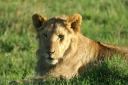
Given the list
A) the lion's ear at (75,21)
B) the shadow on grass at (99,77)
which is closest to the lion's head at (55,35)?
the lion's ear at (75,21)

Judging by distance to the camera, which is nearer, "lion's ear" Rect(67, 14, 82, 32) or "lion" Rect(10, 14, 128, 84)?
"lion" Rect(10, 14, 128, 84)

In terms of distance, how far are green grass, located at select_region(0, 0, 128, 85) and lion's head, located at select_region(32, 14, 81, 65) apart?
1.26ft

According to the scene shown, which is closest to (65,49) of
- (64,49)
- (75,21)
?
(64,49)

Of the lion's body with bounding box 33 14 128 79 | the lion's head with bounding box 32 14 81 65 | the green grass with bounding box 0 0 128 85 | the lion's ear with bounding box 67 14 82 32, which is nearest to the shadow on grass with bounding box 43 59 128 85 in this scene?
the green grass with bounding box 0 0 128 85

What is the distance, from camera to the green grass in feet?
30.3

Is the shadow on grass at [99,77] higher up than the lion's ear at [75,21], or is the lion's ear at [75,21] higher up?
the lion's ear at [75,21]

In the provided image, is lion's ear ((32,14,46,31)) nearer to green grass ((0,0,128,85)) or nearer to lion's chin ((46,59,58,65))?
lion's chin ((46,59,58,65))

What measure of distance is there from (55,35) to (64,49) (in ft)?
0.91

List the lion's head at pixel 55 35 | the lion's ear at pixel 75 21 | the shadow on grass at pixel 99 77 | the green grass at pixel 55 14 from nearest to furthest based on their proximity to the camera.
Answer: the shadow on grass at pixel 99 77 → the lion's head at pixel 55 35 → the green grass at pixel 55 14 → the lion's ear at pixel 75 21

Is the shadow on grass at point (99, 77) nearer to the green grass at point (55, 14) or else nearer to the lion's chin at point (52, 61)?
the green grass at point (55, 14)

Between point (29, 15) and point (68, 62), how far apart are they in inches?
214

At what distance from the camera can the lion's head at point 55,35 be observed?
914 centimetres

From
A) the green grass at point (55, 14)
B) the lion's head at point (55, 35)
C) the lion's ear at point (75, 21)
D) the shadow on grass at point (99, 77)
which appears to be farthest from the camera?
the lion's ear at point (75, 21)

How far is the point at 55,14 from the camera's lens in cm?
1551
